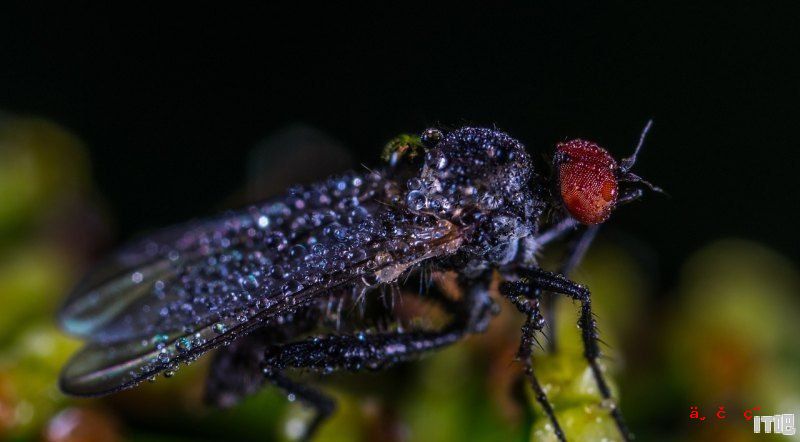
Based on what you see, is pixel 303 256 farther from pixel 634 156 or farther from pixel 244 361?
pixel 634 156

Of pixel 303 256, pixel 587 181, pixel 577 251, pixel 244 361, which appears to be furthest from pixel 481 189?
pixel 244 361

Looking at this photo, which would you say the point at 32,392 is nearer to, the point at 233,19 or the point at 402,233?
the point at 402,233

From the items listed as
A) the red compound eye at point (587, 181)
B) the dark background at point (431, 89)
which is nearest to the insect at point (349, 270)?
the red compound eye at point (587, 181)

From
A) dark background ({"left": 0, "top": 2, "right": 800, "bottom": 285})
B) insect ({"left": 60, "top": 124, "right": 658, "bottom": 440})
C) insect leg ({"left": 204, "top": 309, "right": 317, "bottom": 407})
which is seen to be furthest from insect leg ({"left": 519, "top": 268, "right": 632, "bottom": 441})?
insect leg ({"left": 204, "top": 309, "right": 317, "bottom": 407})

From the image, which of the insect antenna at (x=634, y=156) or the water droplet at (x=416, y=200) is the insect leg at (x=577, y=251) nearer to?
the insect antenna at (x=634, y=156)

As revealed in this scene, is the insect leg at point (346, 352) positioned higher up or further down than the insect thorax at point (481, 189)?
further down

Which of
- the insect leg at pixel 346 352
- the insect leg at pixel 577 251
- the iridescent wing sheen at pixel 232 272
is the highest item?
the iridescent wing sheen at pixel 232 272

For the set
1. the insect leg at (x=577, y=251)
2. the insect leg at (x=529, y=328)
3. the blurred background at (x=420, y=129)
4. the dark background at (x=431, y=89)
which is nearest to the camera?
the insect leg at (x=529, y=328)

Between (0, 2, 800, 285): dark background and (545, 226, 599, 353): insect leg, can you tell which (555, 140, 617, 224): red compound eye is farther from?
(545, 226, 599, 353): insect leg
